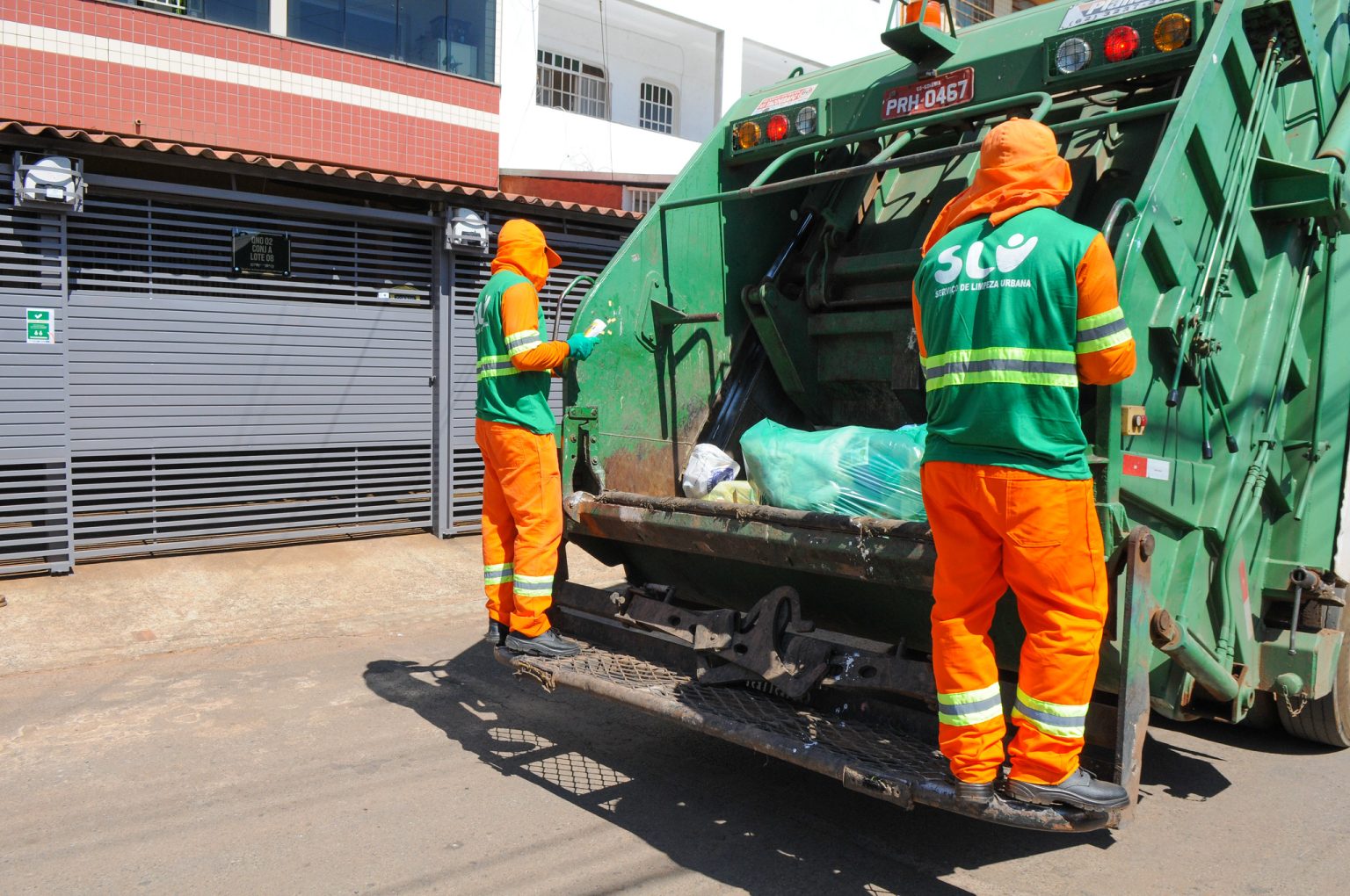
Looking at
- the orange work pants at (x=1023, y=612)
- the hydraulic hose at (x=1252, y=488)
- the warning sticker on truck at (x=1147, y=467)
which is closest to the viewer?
the orange work pants at (x=1023, y=612)

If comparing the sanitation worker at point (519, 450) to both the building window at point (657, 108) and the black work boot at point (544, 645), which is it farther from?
the building window at point (657, 108)

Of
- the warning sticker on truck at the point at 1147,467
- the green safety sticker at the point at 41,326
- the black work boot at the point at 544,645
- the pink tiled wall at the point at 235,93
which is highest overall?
the pink tiled wall at the point at 235,93

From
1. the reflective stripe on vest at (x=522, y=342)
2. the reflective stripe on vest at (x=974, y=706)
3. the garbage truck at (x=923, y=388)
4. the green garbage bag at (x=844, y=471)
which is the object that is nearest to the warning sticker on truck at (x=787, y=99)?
the garbage truck at (x=923, y=388)

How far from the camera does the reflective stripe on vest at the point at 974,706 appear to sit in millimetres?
2592

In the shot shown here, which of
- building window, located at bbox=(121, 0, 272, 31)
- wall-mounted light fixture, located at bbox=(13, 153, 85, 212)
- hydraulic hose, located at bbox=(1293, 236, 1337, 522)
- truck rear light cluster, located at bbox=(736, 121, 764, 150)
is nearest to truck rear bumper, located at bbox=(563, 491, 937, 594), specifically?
hydraulic hose, located at bbox=(1293, 236, 1337, 522)

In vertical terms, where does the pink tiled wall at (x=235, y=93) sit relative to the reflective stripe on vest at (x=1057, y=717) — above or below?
above

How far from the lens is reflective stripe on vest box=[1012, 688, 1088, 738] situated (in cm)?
249

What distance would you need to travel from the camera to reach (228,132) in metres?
8.84

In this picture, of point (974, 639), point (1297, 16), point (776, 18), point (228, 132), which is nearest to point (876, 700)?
point (974, 639)

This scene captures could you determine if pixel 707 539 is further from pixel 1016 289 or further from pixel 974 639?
pixel 1016 289

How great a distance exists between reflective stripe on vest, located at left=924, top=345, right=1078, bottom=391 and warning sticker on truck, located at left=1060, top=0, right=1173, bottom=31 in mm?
1683

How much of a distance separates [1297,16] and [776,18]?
40.6 feet

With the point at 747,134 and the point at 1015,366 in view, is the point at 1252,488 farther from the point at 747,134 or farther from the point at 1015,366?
the point at 747,134

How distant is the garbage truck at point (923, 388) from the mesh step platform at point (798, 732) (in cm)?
1
